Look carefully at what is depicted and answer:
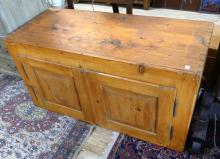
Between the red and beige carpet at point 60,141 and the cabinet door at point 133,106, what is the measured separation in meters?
0.07

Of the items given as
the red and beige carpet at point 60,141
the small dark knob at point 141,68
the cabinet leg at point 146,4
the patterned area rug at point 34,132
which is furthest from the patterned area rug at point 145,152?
the cabinet leg at point 146,4

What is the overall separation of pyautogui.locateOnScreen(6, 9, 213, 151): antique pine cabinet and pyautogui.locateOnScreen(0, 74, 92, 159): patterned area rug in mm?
118

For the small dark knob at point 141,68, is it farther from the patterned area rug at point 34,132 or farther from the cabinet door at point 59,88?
the patterned area rug at point 34,132

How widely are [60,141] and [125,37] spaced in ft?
2.43

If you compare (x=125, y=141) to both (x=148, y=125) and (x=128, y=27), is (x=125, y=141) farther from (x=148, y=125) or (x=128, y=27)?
(x=128, y=27)

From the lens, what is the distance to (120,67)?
0.92m

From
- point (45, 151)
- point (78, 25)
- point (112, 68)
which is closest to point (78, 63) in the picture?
point (112, 68)

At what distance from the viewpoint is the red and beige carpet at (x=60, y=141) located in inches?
46.6

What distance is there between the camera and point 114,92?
3.43 ft

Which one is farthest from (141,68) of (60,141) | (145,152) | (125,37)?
(60,141)

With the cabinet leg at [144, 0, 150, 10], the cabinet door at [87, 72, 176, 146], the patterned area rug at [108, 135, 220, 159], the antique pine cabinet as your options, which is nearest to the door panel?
the antique pine cabinet

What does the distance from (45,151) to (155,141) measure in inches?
25.3

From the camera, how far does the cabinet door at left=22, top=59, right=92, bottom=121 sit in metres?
1.12

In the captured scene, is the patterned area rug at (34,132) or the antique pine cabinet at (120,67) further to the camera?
the patterned area rug at (34,132)
